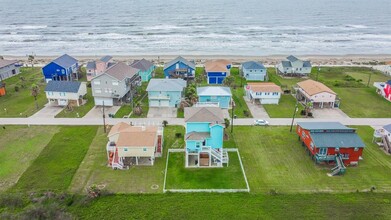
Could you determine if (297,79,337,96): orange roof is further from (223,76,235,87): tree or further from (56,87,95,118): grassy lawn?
(56,87,95,118): grassy lawn

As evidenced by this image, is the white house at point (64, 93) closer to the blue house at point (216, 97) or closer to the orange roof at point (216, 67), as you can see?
the blue house at point (216, 97)

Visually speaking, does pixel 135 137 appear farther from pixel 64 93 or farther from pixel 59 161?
pixel 64 93

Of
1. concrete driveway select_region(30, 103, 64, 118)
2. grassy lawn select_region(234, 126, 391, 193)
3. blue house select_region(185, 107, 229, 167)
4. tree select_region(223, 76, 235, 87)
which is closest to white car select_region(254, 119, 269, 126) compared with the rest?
grassy lawn select_region(234, 126, 391, 193)

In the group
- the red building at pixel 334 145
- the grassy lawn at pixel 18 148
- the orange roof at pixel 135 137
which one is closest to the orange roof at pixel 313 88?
the red building at pixel 334 145

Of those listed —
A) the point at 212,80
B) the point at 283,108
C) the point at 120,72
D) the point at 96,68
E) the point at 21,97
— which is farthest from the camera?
the point at 96,68

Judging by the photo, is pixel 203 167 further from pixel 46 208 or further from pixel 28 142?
pixel 28 142

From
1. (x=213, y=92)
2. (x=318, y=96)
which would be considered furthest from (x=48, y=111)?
(x=318, y=96)

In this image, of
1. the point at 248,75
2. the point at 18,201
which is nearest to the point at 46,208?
the point at 18,201
